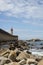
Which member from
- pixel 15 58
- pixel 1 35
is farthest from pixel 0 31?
pixel 15 58

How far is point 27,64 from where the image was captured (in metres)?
12.2

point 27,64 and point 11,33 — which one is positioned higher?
point 11,33

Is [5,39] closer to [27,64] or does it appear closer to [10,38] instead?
[10,38]

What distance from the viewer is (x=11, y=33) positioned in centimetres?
8250

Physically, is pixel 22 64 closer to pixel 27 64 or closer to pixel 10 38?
pixel 27 64

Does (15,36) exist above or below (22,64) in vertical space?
above

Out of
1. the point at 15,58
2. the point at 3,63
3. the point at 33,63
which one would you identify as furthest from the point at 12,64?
the point at 15,58

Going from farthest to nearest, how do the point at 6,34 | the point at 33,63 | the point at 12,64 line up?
the point at 6,34
the point at 33,63
the point at 12,64

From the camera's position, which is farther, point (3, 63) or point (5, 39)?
point (5, 39)

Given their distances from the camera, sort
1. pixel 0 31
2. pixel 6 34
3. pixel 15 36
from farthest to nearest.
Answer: pixel 15 36 → pixel 6 34 → pixel 0 31

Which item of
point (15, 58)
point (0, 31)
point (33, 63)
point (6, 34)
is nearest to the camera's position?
point (33, 63)

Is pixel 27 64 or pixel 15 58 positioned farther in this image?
pixel 15 58

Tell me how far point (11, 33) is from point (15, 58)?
6658 centimetres

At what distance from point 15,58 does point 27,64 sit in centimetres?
394
